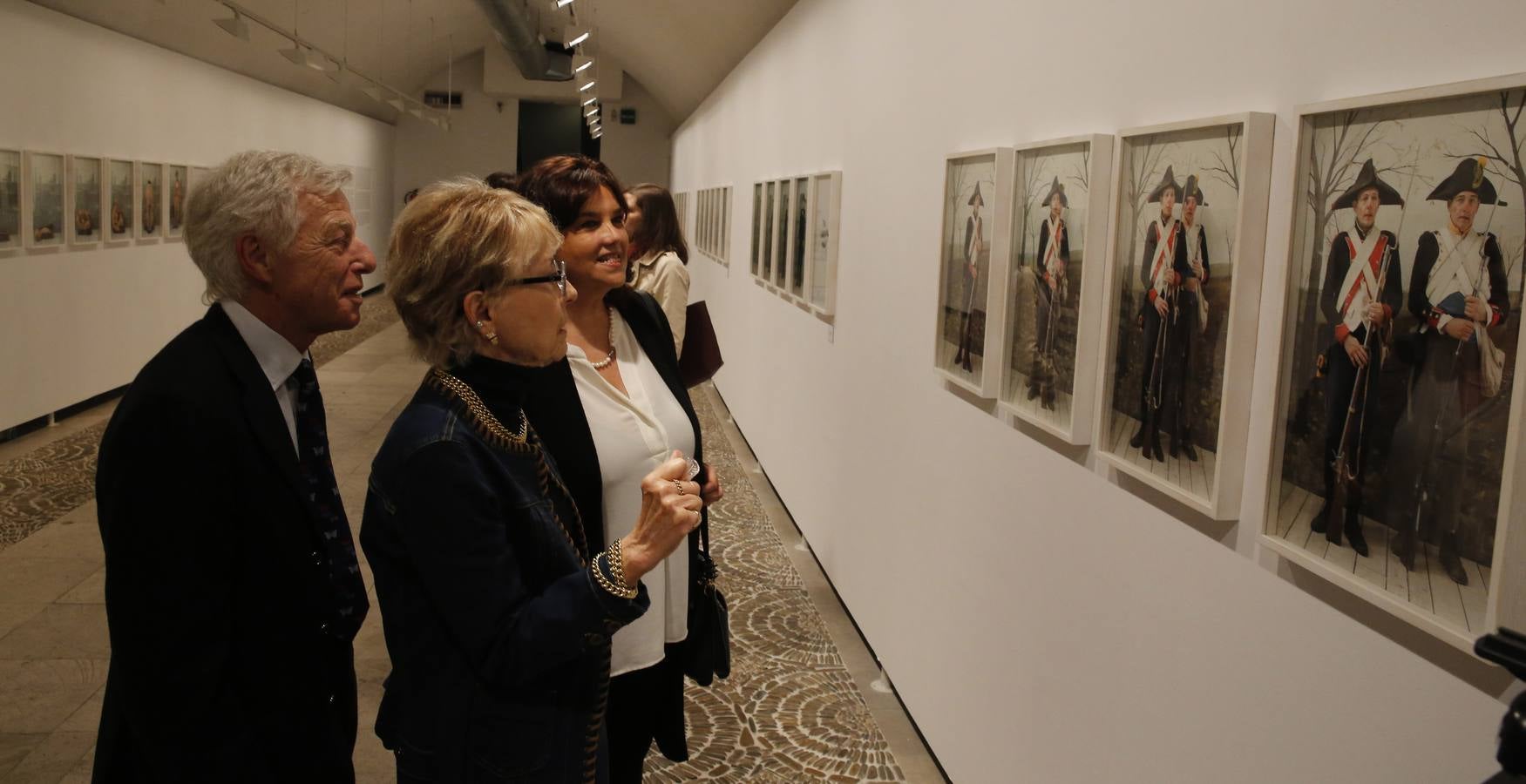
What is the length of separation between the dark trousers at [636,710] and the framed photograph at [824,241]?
13.2 feet

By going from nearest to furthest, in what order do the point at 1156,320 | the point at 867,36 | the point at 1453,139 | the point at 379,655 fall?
the point at 1453,139
the point at 1156,320
the point at 379,655
the point at 867,36

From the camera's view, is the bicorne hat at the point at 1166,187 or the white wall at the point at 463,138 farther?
the white wall at the point at 463,138

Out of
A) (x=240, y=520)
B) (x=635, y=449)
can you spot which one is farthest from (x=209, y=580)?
(x=635, y=449)

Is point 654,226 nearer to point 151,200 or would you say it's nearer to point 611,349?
point 611,349

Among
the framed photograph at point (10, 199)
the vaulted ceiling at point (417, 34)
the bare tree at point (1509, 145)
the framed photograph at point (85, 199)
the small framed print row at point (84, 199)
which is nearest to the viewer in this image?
the bare tree at point (1509, 145)

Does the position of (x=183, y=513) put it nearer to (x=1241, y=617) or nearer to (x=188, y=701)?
(x=188, y=701)

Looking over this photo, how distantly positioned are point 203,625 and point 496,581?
516mm

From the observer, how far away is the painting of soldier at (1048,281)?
3297mm

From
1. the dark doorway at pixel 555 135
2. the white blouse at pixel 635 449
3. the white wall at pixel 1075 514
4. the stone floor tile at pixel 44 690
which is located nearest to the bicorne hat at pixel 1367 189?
the white wall at pixel 1075 514

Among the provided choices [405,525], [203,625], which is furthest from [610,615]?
[203,625]

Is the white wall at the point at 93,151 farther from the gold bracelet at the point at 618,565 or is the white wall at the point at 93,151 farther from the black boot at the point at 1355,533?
the black boot at the point at 1355,533

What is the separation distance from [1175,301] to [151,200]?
553 inches

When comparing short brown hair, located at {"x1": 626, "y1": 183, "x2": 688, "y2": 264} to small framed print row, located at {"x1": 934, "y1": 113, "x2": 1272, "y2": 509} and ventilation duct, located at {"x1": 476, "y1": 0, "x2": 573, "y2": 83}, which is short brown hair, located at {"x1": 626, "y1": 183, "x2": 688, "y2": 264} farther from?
ventilation duct, located at {"x1": 476, "y1": 0, "x2": 573, "y2": 83}

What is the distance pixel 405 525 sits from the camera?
208 cm
